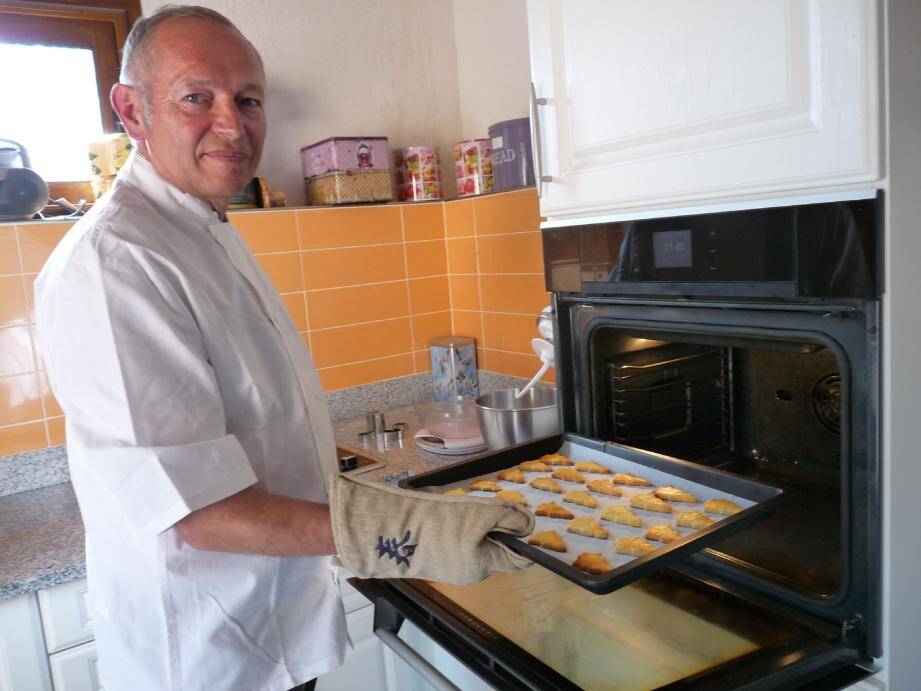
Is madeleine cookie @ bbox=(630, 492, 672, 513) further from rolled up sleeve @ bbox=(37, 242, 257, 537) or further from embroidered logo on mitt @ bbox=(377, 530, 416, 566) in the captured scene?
rolled up sleeve @ bbox=(37, 242, 257, 537)

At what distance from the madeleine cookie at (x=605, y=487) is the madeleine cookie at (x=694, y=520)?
0.36 ft

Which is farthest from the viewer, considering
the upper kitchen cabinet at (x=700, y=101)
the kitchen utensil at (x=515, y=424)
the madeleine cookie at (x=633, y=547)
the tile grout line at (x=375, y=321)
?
the tile grout line at (x=375, y=321)

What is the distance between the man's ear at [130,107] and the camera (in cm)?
92

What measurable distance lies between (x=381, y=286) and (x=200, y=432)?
4.62 ft

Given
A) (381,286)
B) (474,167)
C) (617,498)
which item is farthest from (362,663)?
(474,167)

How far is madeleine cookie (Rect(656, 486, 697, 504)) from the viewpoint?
95 centimetres

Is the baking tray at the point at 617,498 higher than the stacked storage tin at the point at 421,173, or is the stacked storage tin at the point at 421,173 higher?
the stacked storage tin at the point at 421,173

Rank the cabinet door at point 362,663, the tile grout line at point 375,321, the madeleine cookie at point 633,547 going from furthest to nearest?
1. the tile grout line at point 375,321
2. the cabinet door at point 362,663
3. the madeleine cookie at point 633,547

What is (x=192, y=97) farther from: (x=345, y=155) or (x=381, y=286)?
(x=381, y=286)

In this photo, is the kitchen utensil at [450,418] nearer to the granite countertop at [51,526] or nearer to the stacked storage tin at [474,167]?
the granite countertop at [51,526]

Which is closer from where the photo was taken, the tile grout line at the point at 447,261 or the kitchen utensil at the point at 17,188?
Result: the kitchen utensil at the point at 17,188

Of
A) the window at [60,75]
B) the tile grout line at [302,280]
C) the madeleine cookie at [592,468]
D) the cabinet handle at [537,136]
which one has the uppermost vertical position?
the window at [60,75]

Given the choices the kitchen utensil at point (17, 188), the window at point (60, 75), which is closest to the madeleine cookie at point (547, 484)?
the kitchen utensil at point (17, 188)

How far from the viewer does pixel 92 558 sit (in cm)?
100
